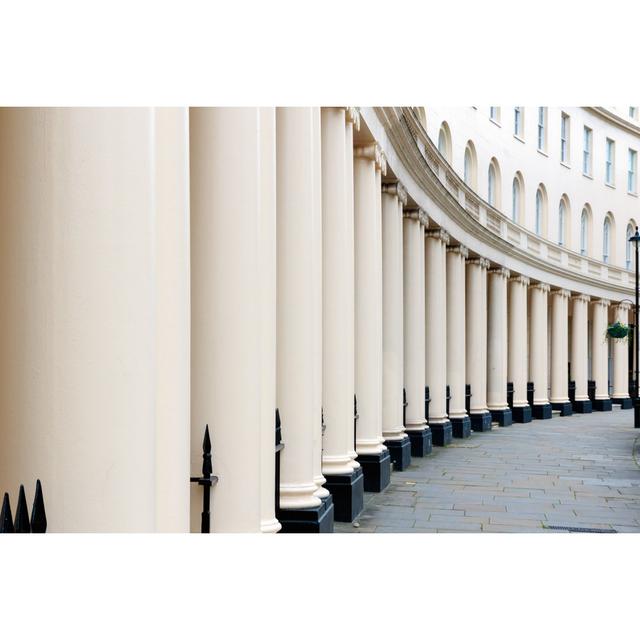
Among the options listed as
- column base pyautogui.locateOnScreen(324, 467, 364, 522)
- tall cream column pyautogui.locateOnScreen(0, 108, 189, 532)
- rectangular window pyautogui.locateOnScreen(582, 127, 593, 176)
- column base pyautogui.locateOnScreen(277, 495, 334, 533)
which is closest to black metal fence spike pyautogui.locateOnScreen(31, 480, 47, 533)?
tall cream column pyautogui.locateOnScreen(0, 108, 189, 532)

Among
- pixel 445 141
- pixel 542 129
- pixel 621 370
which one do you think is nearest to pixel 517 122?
pixel 542 129

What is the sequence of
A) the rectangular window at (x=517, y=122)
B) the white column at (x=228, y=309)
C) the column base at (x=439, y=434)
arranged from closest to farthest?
1. the white column at (x=228, y=309)
2. the column base at (x=439, y=434)
3. the rectangular window at (x=517, y=122)

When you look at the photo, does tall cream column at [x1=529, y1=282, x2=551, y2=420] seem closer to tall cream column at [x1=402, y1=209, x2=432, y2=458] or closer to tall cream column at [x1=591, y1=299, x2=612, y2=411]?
tall cream column at [x1=591, y1=299, x2=612, y2=411]

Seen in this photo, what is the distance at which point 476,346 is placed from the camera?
77.4ft

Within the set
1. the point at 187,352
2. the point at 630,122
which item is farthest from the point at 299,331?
the point at 630,122

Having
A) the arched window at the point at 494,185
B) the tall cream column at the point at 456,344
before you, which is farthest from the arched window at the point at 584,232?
the tall cream column at the point at 456,344

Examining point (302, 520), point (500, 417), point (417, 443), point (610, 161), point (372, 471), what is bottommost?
point (500, 417)

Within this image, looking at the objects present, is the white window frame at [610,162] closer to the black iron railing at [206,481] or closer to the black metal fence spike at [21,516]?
the black iron railing at [206,481]

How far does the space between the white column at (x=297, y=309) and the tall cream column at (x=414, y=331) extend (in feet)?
29.8

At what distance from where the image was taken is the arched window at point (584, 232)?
3622 cm

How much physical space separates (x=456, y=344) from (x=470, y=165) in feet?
22.0

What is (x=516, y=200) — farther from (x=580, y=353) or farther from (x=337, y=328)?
(x=337, y=328)

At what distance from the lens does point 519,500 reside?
448 inches

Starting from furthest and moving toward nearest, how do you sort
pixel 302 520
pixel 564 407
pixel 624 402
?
pixel 624 402 → pixel 564 407 → pixel 302 520
